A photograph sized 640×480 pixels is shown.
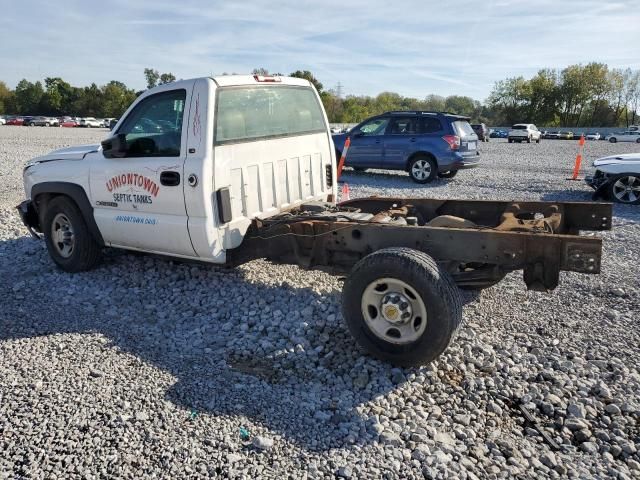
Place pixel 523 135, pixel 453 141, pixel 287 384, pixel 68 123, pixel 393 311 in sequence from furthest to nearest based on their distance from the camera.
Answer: pixel 68 123 < pixel 523 135 < pixel 453 141 < pixel 393 311 < pixel 287 384

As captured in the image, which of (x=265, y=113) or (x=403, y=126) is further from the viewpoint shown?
(x=403, y=126)

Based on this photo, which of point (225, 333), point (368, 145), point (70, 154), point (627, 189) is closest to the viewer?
point (225, 333)

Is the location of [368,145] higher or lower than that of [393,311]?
Answer: higher

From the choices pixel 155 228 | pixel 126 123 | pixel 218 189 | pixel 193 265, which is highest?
pixel 126 123

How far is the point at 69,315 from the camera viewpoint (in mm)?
4934

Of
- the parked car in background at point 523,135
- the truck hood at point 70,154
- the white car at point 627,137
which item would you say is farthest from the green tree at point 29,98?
the truck hood at point 70,154

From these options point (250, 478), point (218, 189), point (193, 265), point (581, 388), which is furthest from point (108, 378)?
point (581, 388)

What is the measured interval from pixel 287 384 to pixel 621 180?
382 inches

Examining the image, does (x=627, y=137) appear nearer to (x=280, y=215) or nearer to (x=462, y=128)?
(x=462, y=128)

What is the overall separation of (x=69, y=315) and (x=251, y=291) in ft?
5.68

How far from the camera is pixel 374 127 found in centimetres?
1475

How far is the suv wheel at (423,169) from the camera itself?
45.3 feet

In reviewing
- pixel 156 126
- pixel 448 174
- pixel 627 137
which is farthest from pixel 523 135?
pixel 156 126

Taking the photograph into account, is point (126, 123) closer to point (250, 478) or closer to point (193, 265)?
point (193, 265)
